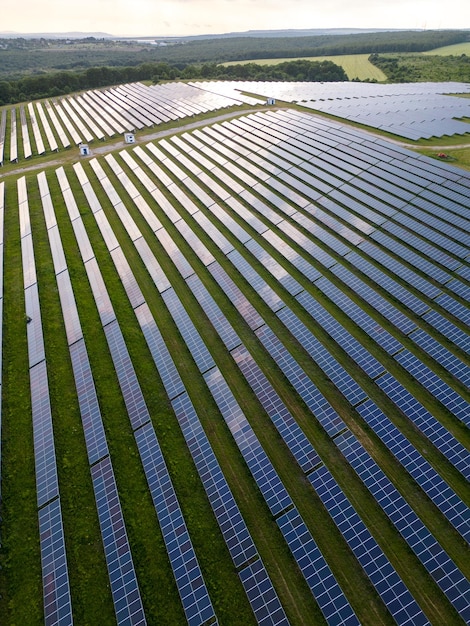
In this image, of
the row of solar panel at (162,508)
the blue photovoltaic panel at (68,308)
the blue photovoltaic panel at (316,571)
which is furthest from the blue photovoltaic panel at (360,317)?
the blue photovoltaic panel at (68,308)

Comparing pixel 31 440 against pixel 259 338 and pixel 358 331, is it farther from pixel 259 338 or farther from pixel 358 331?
pixel 358 331

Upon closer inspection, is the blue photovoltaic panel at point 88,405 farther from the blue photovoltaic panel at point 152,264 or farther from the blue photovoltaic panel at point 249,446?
the blue photovoltaic panel at point 152,264

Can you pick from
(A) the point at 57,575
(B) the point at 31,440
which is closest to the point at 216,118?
(B) the point at 31,440

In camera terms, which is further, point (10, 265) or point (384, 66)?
point (384, 66)

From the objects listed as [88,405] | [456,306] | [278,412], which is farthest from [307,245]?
[88,405]

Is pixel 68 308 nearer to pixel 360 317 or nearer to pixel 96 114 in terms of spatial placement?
pixel 360 317

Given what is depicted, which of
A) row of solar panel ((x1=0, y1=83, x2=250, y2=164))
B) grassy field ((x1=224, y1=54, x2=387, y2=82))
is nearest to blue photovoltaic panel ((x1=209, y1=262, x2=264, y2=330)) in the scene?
row of solar panel ((x1=0, y1=83, x2=250, y2=164))
